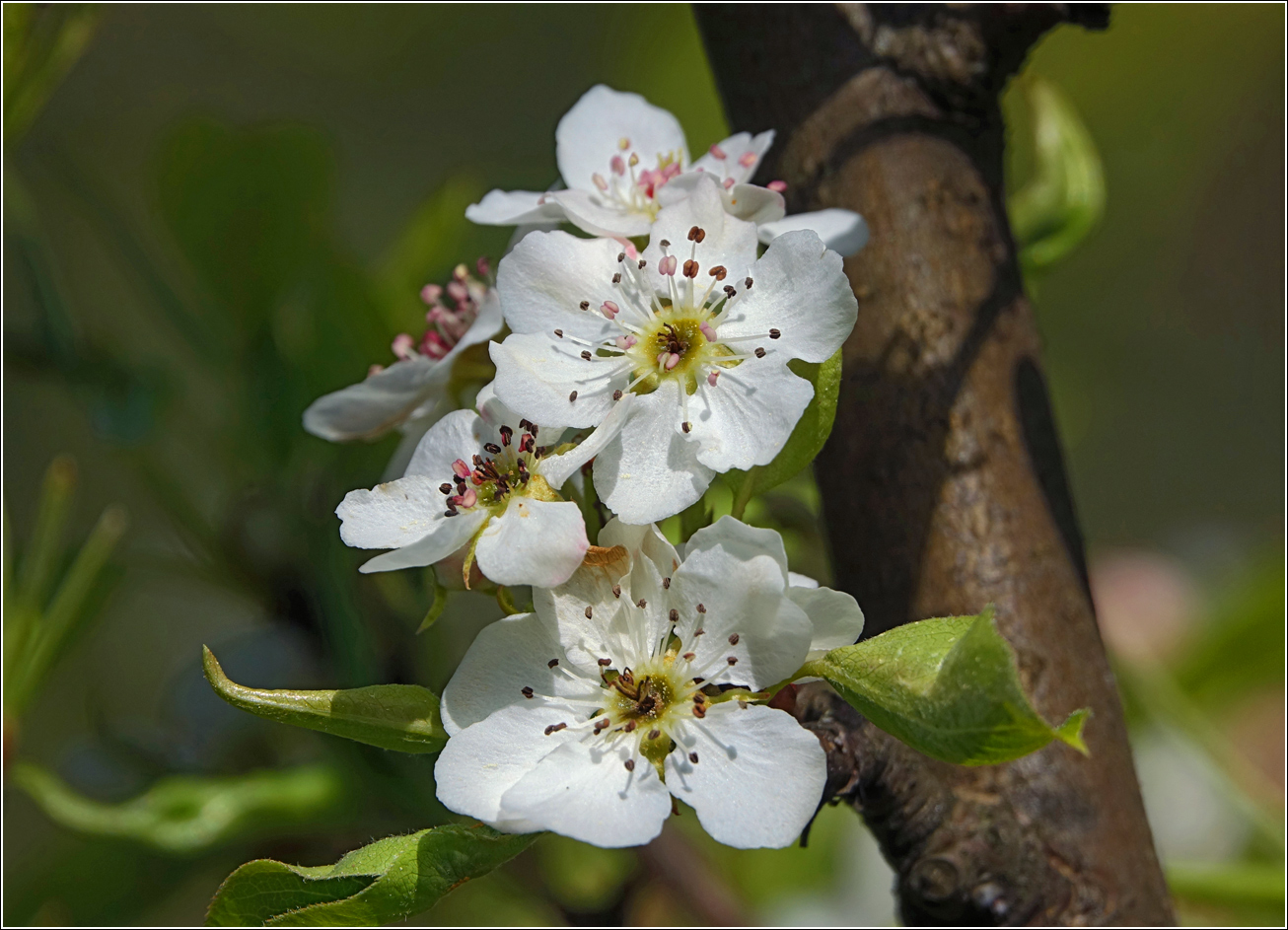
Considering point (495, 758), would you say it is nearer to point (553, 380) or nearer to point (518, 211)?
point (553, 380)

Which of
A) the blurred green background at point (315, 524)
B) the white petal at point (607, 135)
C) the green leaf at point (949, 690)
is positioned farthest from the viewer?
the blurred green background at point (315, 524)

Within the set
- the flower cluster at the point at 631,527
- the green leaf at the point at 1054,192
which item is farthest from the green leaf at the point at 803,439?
the green leaf at the point at 1054,192

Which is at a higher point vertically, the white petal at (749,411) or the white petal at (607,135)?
the white petal at (607,135)

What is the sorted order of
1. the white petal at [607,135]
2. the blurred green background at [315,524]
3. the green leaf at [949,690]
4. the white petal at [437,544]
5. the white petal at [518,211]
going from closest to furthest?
the green leaf at [949,690] → the white petal at [437,544] → the white petal at [518,211] → the white petal at [607,135] → the blurred green background at [315,524]

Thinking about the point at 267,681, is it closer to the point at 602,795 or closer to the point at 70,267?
the point at 602,795

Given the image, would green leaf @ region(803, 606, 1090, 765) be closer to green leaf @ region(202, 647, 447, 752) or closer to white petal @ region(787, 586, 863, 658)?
white petal @ region(787, 586, 863, 658)

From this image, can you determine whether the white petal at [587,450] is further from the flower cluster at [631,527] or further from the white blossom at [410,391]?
the white blossom at [410,391]

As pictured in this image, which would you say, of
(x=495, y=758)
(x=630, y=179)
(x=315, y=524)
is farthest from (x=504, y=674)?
(x=315, y=524)

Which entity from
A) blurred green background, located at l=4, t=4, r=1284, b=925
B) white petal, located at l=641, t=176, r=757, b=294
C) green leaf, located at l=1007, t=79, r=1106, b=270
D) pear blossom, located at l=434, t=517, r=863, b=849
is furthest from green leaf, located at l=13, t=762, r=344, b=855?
green leaf, located at l=1007, t=79, r=1106, b=270

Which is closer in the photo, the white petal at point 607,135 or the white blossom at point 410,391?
the white blossom at point 410,391
